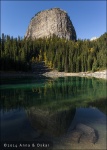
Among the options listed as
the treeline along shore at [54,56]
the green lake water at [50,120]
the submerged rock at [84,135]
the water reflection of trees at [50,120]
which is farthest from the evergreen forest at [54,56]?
the submerged rock at [84,135]

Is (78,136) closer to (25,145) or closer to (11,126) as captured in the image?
(25,145)

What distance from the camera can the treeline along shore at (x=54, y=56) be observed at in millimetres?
106556

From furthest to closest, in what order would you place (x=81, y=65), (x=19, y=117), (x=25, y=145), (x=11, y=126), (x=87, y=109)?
(x=81, y=65) < (x=87, y=109) < (x=19, y=117) < (x=11, y=126) < (x=25, y=145)

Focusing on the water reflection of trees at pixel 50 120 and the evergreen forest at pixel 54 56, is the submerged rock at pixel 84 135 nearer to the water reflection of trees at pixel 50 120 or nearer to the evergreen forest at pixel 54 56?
the water reflection of trees at pixel 50 120

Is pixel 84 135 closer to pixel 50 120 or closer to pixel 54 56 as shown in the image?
pixel 50 120

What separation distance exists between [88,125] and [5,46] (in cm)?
11100

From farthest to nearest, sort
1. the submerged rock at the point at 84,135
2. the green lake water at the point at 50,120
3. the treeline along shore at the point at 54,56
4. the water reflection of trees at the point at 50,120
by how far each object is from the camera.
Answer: the treeline along shore at the point at 54,56, the water reflection of trees at the point at 50,120, the green lake water at the point at 50,120, the submerged rock at the point at 84,135

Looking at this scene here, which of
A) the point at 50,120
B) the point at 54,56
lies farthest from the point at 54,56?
the point at 50,120

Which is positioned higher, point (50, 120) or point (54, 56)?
point (54, 56)

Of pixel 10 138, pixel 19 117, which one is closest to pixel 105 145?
pixel 10 138

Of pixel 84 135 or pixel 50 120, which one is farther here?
pixel 50 120

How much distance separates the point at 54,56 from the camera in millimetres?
136000

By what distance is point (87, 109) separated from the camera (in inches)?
1035

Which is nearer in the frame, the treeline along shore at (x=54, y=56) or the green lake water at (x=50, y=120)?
the green lake water at (x=50, y=120)
